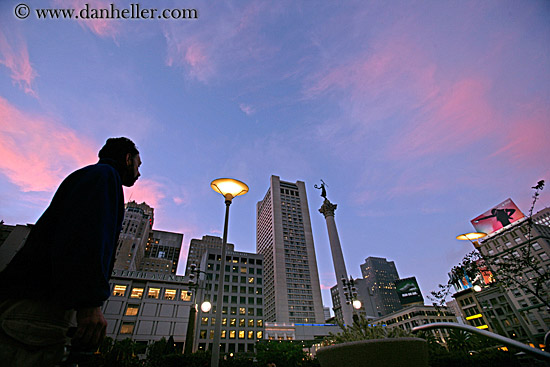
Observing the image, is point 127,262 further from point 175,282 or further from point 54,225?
point 54,225

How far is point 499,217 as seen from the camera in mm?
58125

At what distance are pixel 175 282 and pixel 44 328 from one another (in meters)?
60.9

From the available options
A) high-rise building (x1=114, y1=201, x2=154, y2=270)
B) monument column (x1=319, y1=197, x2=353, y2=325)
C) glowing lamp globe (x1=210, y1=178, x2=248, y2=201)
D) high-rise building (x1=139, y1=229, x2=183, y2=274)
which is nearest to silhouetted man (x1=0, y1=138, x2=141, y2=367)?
glowing lamp globe (x1=210, y1=178, x2=248, y2=201)

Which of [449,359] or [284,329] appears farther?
[284,329]

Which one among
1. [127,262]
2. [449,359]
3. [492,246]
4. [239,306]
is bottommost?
[449,359]

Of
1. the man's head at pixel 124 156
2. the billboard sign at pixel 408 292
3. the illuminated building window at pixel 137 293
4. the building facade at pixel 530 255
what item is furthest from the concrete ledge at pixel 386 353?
the billboard sign at pixel 408 292

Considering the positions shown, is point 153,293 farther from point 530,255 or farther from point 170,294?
point 530,255

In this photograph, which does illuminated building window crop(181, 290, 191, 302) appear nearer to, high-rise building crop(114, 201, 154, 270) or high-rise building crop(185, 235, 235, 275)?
high-rise building crop(114, 201, 154, 270)

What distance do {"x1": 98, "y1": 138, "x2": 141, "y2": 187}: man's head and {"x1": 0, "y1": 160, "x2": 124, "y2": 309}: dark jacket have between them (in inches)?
31.9

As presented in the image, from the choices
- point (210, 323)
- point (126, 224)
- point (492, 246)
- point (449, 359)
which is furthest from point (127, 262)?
point (492, 246)

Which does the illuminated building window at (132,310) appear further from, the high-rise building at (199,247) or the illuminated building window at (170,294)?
the high-rise building at (199,247)

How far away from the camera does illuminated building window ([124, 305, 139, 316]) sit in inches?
1914

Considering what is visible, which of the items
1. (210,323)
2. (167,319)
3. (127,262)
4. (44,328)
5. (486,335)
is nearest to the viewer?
(44,328)

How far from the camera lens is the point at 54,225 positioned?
1.88 metres
